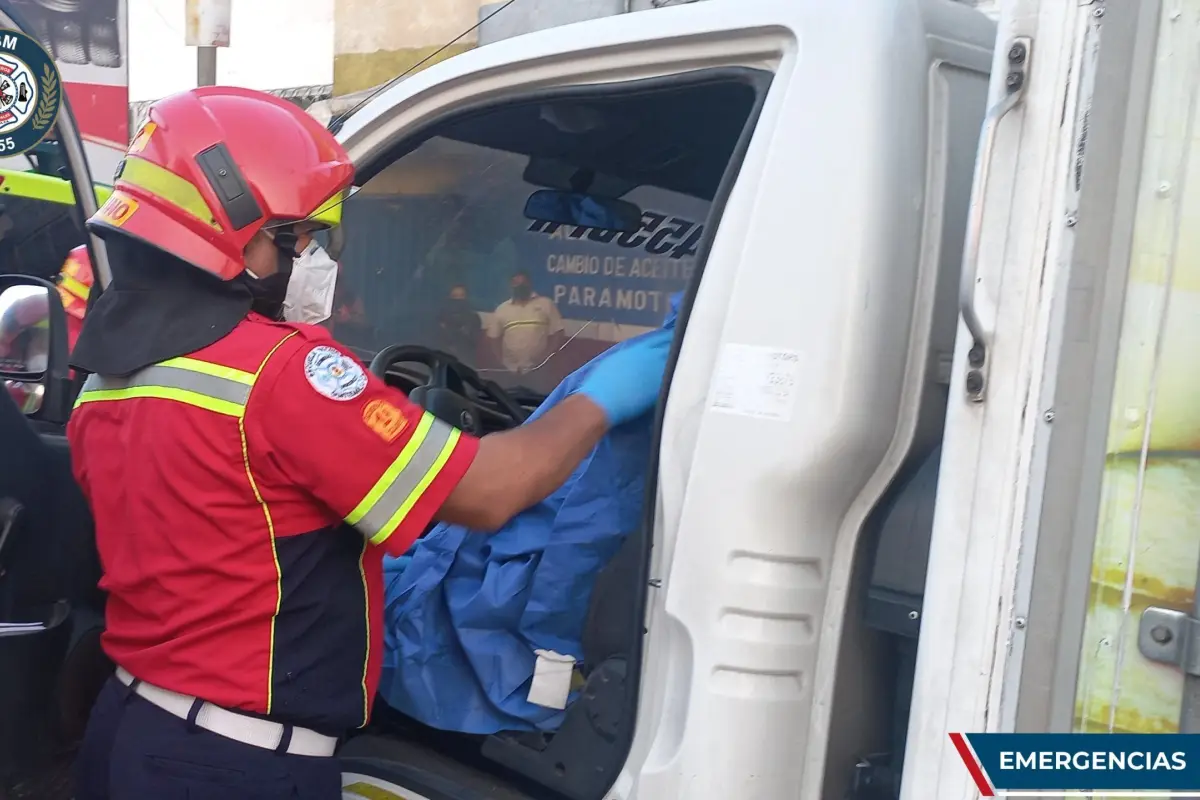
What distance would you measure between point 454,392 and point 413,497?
3.94 ft

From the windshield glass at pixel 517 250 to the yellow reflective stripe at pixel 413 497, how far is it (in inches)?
36.2

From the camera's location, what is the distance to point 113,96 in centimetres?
436

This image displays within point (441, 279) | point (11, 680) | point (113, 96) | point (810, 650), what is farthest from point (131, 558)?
point (113, 96)

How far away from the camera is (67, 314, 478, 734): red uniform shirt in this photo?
1610 mm

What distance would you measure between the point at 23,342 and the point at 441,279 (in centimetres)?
95

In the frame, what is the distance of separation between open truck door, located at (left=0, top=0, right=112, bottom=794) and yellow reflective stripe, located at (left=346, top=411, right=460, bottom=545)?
2.71 ft

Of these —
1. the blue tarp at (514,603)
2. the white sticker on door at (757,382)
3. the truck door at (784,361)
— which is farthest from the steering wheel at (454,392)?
the white sticker on door at (757,382)

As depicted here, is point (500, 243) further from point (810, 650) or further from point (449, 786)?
point (810, 650)

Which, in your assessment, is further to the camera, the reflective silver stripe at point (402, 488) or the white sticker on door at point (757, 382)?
the reflective silver stripe at point (402, 488)

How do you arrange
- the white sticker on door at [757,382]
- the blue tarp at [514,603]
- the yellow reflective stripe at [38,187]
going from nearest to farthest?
1. the white sticker on door at [757,382]
2. the blue tarp at [514,603]
3. the yellow reflective stripe at [38,187]

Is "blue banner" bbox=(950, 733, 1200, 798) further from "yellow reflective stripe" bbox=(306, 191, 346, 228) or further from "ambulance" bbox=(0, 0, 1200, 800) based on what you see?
"yellow reflective stripe" bbox=(306, 191, 346, 228)

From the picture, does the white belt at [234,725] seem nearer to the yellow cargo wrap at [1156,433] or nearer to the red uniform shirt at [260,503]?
the red uniform shirt at [260,503]

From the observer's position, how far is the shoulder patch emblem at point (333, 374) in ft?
5.28

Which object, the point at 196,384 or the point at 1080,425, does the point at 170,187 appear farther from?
the point at 1080,425
